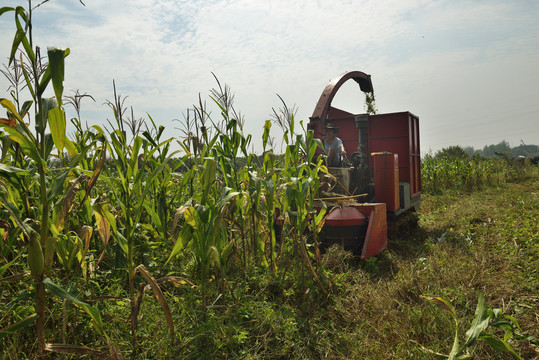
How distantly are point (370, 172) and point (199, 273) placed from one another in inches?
141

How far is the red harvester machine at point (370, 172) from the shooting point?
13.0ft

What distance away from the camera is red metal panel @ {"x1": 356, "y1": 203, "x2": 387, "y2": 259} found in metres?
3.85

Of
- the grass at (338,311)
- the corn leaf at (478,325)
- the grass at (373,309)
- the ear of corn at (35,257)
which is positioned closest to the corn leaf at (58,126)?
the ear of corn at (35,257)

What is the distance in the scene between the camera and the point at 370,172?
5.60 m

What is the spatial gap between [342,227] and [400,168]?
8.83 ft

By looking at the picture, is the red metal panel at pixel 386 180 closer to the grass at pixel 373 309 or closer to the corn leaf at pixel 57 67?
the grass at pixel 373 309

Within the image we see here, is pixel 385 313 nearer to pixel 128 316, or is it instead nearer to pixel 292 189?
pixel 292 189

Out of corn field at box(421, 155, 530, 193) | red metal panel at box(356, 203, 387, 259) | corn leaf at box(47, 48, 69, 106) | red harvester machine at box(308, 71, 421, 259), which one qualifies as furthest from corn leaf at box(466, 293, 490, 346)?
corn field at box(421, 155, 530, 193)

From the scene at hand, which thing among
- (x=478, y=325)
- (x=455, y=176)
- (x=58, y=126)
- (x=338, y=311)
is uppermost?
(x=58, y=126)

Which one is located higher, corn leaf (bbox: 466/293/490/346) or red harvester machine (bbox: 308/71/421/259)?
red harvester machine (bbox: 308/71/421/259)

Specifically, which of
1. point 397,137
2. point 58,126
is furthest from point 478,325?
point 397,137

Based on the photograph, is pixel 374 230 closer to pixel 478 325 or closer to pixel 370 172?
pixel 370 172

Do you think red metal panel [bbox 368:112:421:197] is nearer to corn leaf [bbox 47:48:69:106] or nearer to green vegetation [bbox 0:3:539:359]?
green vegetation [bbox 0:3:539:359]

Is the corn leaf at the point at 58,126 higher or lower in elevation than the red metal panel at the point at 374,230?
higher
